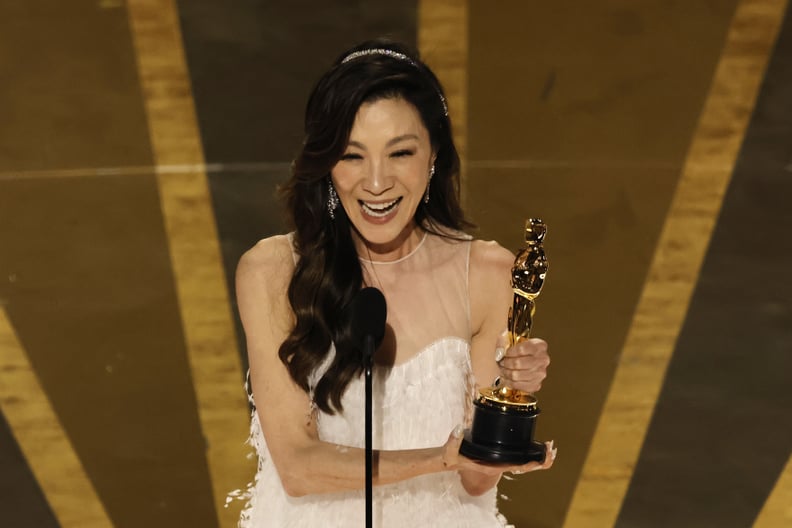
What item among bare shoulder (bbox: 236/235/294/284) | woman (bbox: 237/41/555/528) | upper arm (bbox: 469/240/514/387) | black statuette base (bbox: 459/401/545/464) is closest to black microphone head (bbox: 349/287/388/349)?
black statuette base (bbox: 459/401/545/464)

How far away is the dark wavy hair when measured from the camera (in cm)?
200

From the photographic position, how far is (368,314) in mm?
1546

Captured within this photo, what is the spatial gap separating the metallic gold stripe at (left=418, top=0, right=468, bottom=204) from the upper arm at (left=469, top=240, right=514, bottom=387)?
119 cm

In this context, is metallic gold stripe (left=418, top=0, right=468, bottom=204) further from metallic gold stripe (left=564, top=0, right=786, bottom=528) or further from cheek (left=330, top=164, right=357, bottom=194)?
cheek (left=330, top=164, right=357, bottom=194)

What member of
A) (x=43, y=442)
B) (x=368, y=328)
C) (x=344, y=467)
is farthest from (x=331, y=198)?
(x=43, y=442)

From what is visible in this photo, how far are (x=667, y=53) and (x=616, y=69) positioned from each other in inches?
7.1

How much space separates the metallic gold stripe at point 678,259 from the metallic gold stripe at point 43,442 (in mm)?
1443

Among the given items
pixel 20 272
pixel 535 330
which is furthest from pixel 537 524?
pixel 20 272

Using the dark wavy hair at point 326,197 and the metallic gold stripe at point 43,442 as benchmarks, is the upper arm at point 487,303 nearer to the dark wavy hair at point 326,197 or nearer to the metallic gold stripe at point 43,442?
the dark wavy hair at point 326,197

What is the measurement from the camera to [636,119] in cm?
354

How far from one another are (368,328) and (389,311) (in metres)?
0.68

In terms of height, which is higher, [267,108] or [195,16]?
[195,16]

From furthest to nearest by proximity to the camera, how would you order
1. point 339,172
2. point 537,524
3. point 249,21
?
point 249,21 → point 537,524 → point 339,172

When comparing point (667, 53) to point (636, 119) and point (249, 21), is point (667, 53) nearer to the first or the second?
point (636, 119)
